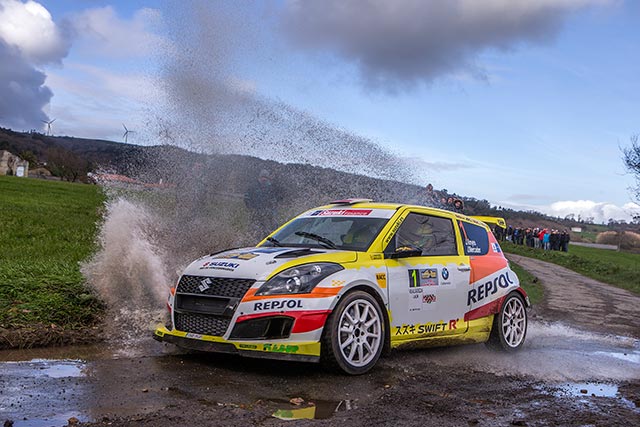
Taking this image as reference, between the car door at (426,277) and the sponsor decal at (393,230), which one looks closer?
the car door at (426,277)

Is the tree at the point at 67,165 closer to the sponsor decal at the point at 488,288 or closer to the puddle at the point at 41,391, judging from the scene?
the sponsor decal at the point at 488,288

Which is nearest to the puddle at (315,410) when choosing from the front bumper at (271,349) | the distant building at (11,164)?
the front bumper at (271,349)

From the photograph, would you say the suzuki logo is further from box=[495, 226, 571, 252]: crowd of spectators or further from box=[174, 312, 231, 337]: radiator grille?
box=[495, 226, 571, 252]: crowd of spectators

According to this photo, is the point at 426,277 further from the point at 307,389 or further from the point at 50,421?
the point at 50,421

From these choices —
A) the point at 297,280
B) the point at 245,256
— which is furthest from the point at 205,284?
the point at 297,280

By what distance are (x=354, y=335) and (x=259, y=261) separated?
3.70 feet

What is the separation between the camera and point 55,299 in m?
8.15

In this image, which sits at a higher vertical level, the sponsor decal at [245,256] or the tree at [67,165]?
the tree at [67,165]

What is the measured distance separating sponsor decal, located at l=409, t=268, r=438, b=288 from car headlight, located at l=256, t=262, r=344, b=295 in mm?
1110

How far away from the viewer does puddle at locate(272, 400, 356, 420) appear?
16.7ft

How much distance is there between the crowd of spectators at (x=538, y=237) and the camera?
5631 centimetres

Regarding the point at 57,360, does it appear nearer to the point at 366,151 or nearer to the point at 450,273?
the point at 450,273

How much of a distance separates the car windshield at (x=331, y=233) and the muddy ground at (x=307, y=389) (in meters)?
1.32

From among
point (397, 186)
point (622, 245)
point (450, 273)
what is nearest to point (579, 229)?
point (622, 245)
